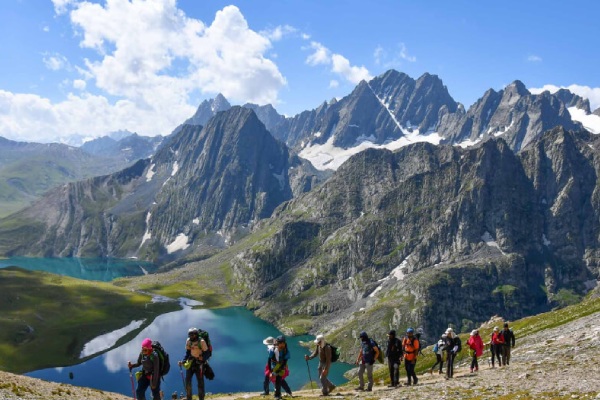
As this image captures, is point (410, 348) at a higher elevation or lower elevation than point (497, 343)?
higher

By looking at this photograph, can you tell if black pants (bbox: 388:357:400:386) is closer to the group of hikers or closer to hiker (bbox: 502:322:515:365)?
the group of hikers

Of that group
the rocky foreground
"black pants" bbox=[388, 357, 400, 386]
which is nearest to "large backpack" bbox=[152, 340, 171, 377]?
the rocky foreground

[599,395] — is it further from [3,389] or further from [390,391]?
[3,389]

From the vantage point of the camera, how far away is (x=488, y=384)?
3419 cm

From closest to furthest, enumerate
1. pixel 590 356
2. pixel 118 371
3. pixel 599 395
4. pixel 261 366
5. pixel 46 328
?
1. pixel 599 395
2. pixel 590 356
3. pixel 118 371
4. pixel 261 366
5. pixel 46 328

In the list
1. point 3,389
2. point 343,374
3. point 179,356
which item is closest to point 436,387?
point 3,389

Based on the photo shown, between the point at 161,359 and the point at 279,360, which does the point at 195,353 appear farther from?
the point at 279,360

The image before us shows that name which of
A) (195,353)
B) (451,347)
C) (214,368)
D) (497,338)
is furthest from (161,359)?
(214,368)

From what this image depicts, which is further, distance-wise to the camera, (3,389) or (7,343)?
(7,343)

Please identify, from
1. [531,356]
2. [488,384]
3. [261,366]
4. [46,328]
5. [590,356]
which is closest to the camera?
[488,384]

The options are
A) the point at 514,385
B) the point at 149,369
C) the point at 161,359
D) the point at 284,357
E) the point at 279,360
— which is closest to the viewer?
the point at 149,369

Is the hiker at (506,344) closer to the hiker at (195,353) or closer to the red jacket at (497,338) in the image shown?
the red jacket at (497,338)

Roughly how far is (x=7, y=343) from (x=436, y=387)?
555ft

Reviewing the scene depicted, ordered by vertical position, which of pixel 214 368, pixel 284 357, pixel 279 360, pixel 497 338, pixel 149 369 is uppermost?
pixel 149 369
